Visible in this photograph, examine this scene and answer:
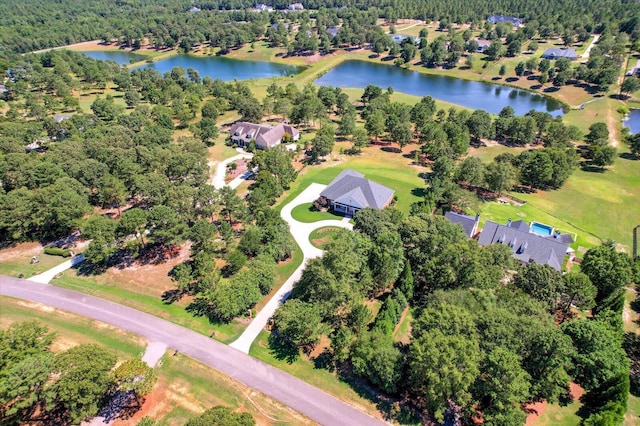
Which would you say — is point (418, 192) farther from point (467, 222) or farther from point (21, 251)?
point (21, 251)

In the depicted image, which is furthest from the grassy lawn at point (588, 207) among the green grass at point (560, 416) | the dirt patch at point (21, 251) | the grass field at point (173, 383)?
the dirt patch at point (21, 251)

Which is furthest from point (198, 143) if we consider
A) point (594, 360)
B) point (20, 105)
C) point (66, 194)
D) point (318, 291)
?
point (594, 360)

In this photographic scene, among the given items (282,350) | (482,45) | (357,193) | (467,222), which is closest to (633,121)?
(482,45)

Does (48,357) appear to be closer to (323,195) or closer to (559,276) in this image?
(323,195)

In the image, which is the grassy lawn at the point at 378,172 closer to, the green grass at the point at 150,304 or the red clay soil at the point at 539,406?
the green grass at the point at 150,304

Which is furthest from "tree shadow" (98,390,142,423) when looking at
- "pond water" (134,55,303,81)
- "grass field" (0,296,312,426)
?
"pond water" (134,55,303,81)

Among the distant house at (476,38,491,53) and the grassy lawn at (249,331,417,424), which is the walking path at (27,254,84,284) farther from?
the distant house at (476,38,491,53)
